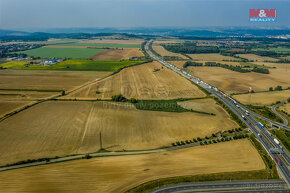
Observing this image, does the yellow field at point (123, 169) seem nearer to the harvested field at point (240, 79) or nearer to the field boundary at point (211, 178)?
the field boundary at point (211, 178)

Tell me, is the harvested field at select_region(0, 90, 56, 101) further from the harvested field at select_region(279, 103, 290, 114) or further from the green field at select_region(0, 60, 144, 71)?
the harvested field at select_region(279, 103, 290, 114)

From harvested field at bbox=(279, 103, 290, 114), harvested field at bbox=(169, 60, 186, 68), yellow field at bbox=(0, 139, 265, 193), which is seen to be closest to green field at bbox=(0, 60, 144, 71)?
harvested field at bbox=(169, 60, 186, 68)

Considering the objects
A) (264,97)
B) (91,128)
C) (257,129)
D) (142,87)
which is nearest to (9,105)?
(91,128)

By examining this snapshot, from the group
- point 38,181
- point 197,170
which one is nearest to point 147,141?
point 197,170

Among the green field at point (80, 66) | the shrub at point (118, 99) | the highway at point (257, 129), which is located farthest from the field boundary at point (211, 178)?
the green field at point (80, 66)

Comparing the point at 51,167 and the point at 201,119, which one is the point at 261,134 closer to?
the point at 201,119

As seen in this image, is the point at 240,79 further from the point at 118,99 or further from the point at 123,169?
the point at 123,169
